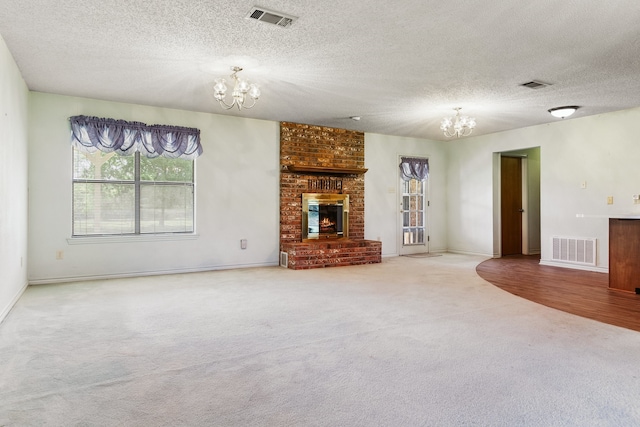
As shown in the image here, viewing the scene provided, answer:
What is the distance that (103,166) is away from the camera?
5.72 m

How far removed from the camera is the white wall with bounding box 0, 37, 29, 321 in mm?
3623

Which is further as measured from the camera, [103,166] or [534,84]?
[103,166]

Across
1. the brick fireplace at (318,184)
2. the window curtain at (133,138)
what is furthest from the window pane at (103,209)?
the brick fireplace at (318,184)

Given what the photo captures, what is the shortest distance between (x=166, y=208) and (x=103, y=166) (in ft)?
3.35

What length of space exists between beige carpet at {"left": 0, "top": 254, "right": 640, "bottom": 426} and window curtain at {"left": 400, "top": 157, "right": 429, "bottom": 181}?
163 inches

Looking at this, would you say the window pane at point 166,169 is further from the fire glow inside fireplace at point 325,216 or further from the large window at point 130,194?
the fire glow inside fireplace at point 325,216

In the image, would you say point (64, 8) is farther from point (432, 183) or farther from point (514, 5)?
point (432, 183)

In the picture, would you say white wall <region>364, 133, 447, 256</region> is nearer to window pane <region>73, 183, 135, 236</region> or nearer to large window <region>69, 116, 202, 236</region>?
large window <region>69, 116, 202, 236</region>

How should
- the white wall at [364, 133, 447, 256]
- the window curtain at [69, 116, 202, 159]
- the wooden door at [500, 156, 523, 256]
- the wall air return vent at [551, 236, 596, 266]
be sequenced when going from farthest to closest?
the wooden door at [500, 156, 523, 256], the white wall at [364, 133, 447, 256], the wall air return vent at [551, 236, 596, 266], the window curtain at [69, 116, 202, 159]

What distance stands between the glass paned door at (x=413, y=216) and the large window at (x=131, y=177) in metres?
4.30

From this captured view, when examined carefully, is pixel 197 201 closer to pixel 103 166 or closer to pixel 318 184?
pixel 103 166

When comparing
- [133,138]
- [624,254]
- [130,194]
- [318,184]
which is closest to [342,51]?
[133,138]

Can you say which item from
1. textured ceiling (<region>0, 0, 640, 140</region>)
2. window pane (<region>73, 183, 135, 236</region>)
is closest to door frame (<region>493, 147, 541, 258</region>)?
textured ceiling (<region>0, 0, 640, 140</region>)

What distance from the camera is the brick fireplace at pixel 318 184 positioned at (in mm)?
6750
